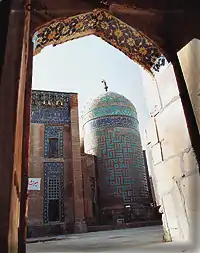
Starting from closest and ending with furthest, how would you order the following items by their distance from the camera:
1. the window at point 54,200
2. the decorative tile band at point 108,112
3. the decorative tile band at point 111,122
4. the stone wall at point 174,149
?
the stone wall at point 174,149 < the window at point 54,200 < the decorative tile band at point 111,122 < the decorative tile band at point 108,112

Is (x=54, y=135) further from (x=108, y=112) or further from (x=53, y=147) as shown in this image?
(x=108, y=112)

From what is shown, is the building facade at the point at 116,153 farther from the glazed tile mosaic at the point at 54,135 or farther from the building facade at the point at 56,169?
the glazed tile mosaic at the point at 54,135

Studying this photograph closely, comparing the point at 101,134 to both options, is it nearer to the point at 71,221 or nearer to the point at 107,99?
the point at 107,99

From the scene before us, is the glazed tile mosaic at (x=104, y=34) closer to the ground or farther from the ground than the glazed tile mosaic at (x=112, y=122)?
closer to the ground

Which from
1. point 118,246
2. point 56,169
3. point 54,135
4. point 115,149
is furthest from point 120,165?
point 118,246

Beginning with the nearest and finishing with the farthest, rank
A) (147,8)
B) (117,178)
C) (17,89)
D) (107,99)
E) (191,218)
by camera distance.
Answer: (17,89) < (191,218) < (147,8) < (117,178) < (107,99)

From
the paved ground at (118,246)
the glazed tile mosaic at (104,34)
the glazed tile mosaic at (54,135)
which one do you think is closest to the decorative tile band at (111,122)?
the glazed tile mosaic at (54,135)

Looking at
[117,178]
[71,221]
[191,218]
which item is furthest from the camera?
[117,178]

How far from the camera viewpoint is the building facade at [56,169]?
941 cm

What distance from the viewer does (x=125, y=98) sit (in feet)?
49.0

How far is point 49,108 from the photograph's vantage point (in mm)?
11461

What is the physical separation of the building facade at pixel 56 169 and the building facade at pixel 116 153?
100 centimetres

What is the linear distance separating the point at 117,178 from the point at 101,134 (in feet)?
8.49

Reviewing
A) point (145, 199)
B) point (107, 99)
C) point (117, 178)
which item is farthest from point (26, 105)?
point (107, 99)
